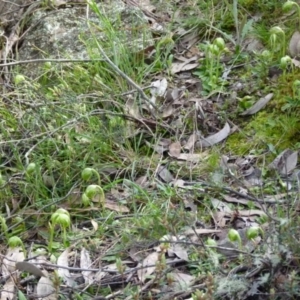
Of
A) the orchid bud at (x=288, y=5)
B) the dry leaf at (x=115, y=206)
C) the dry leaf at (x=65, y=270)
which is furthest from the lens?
the orchid bud at (x=288, y=5)

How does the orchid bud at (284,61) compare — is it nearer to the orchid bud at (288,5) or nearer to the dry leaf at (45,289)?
the orchid bud at (288,5)

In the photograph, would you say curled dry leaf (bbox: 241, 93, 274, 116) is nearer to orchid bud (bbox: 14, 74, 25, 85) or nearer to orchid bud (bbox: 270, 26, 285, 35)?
orchid bud (bbox: 270, 26, 285, 35)

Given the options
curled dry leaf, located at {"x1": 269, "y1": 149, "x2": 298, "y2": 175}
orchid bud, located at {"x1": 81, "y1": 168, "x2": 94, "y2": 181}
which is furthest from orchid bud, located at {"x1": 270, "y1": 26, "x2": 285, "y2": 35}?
orchid bud, located at {"x1": 81, "y1": 168, "x2": 94, "y2": 181}

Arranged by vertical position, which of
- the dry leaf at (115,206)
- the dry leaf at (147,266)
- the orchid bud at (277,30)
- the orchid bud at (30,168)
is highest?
the orchid bud at (277,30)

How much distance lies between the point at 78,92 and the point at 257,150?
94cm

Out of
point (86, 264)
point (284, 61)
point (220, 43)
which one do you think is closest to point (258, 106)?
point (284, 61)

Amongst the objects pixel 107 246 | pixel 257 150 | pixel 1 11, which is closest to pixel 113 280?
pixel 107 246

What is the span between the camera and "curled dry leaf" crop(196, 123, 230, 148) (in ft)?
11.1

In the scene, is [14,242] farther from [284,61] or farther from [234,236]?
[284,61]

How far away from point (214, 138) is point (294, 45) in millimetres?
658

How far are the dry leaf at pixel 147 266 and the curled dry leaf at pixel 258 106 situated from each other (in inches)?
39.9

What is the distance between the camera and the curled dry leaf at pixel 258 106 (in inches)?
137

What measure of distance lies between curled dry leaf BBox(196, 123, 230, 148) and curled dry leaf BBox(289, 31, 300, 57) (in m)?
0.54

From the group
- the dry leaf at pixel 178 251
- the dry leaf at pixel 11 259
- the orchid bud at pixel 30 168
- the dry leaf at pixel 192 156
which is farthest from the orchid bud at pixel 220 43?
the dry leaf at pixel 11 259
